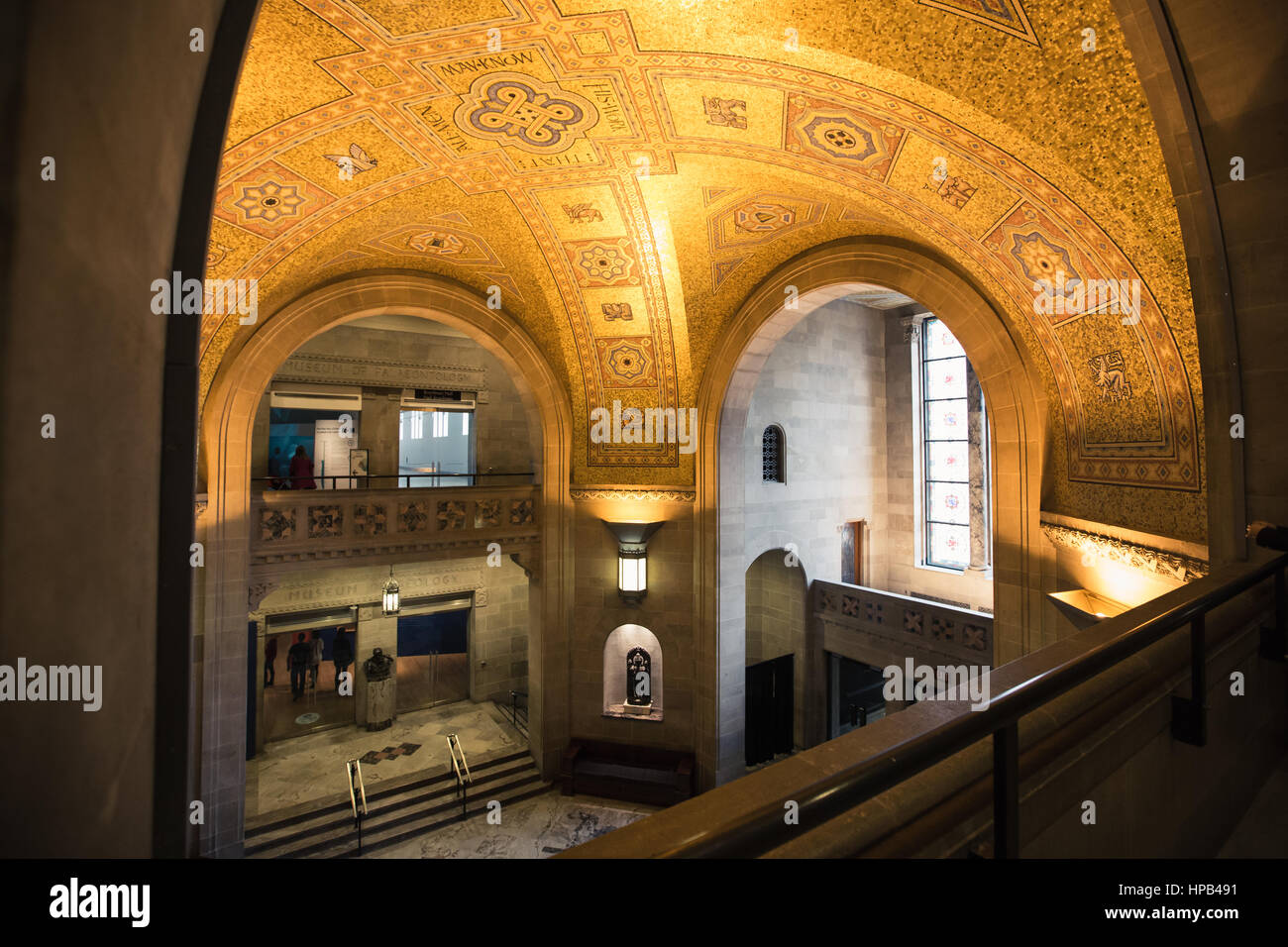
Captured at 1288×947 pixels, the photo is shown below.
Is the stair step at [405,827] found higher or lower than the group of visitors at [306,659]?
lower

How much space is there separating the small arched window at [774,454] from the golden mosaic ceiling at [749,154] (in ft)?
13.8

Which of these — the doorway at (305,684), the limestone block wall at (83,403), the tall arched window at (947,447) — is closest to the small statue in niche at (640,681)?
the doorway at (305,684)

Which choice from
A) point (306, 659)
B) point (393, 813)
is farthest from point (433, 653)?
point (393, 813)

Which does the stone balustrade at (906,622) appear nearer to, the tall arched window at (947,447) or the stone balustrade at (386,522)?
the tall arched window at (947,447)

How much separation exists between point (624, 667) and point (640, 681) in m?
0.36

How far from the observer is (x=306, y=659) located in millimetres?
11477

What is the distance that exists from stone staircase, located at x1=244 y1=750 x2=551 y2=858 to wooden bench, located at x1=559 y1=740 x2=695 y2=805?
60 cm

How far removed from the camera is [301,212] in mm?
6035

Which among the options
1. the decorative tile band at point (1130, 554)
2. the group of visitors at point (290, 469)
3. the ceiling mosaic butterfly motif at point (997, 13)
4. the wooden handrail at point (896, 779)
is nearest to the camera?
the wooden handrail at point (896, 779)

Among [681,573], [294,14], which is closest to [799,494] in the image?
[681,573]

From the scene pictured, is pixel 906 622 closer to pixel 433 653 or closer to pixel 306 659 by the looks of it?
pixel 433 653

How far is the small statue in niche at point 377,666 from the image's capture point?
11461mm
